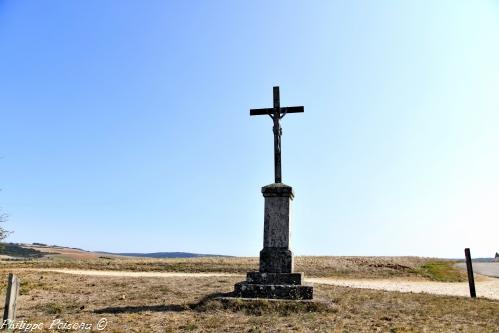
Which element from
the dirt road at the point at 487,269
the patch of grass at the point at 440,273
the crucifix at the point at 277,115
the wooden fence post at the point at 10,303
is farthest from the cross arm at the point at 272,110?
the dirt road at the point at 487,269

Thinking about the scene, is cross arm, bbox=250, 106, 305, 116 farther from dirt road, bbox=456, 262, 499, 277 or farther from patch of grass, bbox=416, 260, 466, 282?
dirt road, bbox=456, 262, 499, 277

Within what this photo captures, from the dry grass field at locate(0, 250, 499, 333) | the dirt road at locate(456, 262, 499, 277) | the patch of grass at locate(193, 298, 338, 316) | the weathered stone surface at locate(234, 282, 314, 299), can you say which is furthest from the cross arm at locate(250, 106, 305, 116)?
the dirt road at locate(456, 262, 499, 277)

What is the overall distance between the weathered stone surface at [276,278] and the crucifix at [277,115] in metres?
2.80

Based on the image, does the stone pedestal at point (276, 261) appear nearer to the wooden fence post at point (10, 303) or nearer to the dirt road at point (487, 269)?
the wooden fence post at point (10, 303)

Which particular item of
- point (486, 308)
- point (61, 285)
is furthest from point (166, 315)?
point (486, 308)

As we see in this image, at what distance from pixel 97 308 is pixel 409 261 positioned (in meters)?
24.0

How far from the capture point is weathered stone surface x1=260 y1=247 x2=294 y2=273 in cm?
1128

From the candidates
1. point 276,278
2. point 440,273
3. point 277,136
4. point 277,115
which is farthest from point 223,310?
point 440,273

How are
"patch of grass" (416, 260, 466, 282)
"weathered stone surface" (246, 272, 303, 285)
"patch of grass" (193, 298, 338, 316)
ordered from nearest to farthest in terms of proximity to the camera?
"patch of grass" (193, 298, 338, 316) → "weathered stone surface" (246, 272, 303, 285) → "patch of grass" (416, 260, 466, 282)

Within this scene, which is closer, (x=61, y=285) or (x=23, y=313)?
(x=23, y=313)

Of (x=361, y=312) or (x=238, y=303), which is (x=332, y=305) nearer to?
(x=361, y=312)

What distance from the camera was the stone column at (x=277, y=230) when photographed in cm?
1134

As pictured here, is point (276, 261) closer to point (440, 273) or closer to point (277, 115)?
point (277, 115)

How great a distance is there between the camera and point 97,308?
10.4 meters
